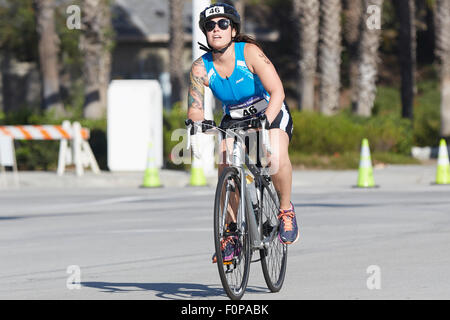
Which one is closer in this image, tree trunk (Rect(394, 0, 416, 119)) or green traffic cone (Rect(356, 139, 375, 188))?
green traffic cone (Rect(356, 139, 375, 188))

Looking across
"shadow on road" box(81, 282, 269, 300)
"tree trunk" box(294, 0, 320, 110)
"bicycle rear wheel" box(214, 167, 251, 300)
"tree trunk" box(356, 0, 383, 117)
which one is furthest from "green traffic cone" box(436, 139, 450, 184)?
"tree trunk" box(294, 0, 320, 110)

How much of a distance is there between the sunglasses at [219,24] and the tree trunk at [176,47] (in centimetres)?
3028

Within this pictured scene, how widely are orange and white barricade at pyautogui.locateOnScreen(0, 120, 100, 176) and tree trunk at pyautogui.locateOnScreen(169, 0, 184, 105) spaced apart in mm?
16672

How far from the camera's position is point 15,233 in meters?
13.2

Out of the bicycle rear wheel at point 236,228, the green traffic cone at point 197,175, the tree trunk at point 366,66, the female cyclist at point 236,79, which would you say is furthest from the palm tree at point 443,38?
the bicycle rear wheel at point 236,228

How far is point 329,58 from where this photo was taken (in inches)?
1217

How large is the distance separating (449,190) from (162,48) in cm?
3013

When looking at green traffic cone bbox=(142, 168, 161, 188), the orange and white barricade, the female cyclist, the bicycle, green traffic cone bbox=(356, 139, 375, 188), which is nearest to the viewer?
the bicycle

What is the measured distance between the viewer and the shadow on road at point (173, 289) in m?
8.23

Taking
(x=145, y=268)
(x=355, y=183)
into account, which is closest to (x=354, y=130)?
(x=355, y=183)

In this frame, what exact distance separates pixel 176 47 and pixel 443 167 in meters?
21.4

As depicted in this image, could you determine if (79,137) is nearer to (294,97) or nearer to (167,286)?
(167,286)

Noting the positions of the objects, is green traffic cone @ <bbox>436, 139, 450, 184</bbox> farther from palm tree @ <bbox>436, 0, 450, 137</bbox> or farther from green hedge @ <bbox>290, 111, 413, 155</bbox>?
palm tree @ <bbox>436, 0, 450, 137</bbox>

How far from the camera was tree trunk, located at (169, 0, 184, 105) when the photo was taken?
38719 mm
